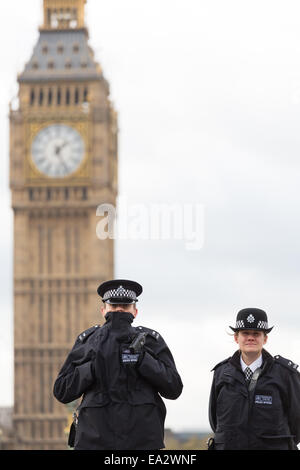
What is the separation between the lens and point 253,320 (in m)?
11.0

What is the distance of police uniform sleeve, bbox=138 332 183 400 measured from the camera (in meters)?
10.4

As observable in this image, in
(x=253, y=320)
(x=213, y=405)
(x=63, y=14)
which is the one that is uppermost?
(x=63, y=14)

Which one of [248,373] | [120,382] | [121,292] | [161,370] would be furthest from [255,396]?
[121,292]

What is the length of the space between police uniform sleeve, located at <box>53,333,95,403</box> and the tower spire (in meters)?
64.1

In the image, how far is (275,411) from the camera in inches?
428

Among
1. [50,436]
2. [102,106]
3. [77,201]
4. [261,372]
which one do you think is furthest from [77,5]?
[261,372]

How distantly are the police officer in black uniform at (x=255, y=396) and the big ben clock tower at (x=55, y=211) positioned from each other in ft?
194

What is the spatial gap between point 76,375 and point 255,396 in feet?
4.95

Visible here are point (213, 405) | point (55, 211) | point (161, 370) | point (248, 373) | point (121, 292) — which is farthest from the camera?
point (55, 211)

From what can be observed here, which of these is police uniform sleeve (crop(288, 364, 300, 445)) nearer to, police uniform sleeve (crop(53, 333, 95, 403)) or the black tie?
the black tie

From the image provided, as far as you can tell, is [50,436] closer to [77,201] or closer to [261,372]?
[77,201]

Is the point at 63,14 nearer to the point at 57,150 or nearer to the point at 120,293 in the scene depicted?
the point at 57,150

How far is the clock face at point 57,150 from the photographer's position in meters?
70.2

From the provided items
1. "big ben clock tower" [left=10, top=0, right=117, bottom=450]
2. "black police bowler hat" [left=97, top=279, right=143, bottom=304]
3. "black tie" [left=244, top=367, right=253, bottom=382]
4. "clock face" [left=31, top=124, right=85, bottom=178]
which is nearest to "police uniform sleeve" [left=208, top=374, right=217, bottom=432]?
"black tie" [left=244, top=367, right=253, bottom=382]
